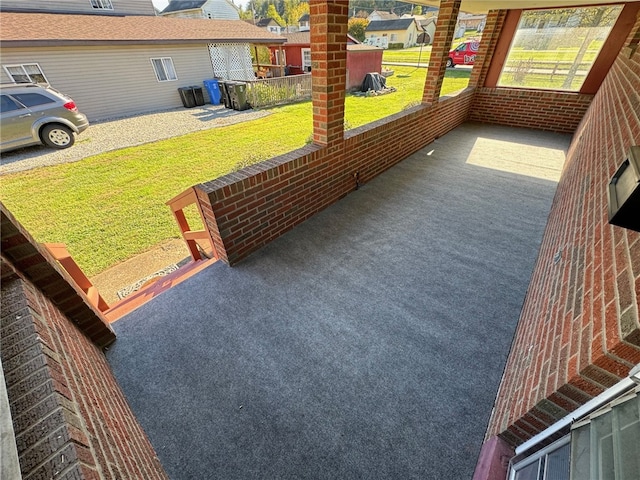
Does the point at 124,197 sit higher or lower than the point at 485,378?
lower

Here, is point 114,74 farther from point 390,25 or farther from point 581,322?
Answer: point 390,25

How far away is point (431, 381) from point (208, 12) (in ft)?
105

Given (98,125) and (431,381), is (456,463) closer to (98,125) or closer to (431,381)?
(431,381)

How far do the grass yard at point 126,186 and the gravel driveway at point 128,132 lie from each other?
604mm

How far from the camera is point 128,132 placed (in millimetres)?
8656

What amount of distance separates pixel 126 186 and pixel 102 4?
14.5m

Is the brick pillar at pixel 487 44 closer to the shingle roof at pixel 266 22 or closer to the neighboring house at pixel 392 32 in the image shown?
the neighboring house at pixel 392 32

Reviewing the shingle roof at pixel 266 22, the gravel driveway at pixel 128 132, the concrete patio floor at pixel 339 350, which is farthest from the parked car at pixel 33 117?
the shingle roof at pixel 266 22

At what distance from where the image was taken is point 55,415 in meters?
0.77

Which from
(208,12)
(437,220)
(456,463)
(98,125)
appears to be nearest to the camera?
(456,463)

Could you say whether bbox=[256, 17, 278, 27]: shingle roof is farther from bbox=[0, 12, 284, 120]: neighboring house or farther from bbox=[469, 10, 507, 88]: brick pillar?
bbox=[469, 10, 507, 88]: brick pillar

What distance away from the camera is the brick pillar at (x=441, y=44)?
13.8ft

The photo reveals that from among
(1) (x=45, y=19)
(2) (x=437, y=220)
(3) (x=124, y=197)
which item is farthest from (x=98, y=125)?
(2) (x=437, y=220)

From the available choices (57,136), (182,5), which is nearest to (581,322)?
(57,136)
